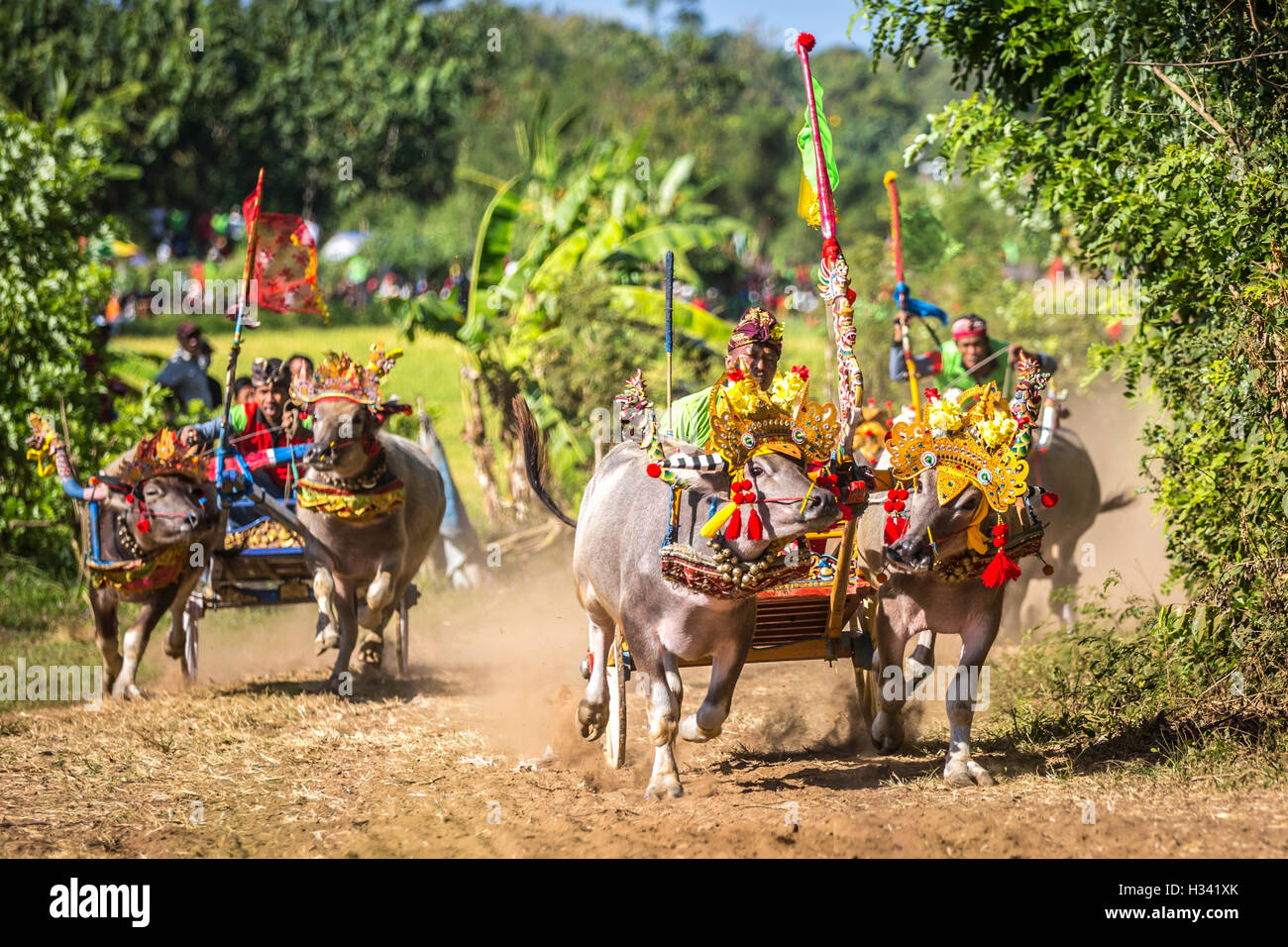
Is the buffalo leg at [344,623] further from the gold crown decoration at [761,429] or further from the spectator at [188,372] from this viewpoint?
the gold crown decoration at [761,429]

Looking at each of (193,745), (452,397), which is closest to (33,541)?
(193,745)

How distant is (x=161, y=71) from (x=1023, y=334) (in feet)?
120

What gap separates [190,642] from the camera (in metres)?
11.1

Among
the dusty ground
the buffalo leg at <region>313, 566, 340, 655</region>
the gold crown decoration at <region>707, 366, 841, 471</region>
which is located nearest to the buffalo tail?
the dusty ground

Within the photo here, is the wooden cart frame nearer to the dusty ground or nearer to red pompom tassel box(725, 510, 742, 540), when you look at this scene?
the dusty ground

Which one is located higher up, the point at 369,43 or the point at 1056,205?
the point at 369,43

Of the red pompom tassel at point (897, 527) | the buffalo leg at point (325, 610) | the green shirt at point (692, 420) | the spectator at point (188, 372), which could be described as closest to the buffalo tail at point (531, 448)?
A: the green shirt at point (692, 420)

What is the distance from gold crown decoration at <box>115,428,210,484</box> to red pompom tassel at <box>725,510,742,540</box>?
5.10 m

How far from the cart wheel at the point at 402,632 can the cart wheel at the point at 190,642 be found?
157cm

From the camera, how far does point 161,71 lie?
46156mm

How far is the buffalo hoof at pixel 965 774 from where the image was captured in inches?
277

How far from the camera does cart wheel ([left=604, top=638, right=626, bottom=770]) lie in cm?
758

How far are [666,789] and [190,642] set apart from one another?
18.5ft
